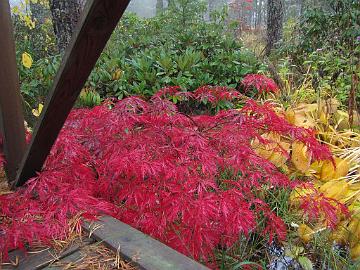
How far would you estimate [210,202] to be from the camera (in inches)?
58.1

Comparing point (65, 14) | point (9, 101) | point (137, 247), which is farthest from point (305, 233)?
point (65, 14)

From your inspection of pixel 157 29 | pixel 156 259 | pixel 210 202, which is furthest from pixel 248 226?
pixel 157 29

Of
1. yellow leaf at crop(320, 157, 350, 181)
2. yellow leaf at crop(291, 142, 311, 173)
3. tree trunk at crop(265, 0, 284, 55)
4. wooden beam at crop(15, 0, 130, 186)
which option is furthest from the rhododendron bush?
tree trunk at crop(265, 0, 284, 55)

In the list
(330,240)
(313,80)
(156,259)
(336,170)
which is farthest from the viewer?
(313,80)

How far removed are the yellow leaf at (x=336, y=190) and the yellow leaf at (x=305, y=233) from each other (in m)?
0.30

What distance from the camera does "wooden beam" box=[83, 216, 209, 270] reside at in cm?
118

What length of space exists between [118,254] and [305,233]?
129 cm

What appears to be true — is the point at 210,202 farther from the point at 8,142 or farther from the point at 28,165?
the point at 8,142

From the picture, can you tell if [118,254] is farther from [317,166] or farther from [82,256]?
[317,166]

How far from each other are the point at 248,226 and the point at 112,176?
28.6 inches

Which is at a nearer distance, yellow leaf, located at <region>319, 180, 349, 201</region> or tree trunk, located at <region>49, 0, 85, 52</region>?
yellow leaf, located at <region>319, 180, 349, 201</region>

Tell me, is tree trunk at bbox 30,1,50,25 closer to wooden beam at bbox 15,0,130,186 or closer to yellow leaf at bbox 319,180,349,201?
wooden beam at bbox 15,0,130,186

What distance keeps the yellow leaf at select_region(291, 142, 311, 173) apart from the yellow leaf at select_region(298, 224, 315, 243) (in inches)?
19.8

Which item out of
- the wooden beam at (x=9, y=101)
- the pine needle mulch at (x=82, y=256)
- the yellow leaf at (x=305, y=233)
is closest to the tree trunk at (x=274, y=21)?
the yellow leaf at (x=305, y=233)
